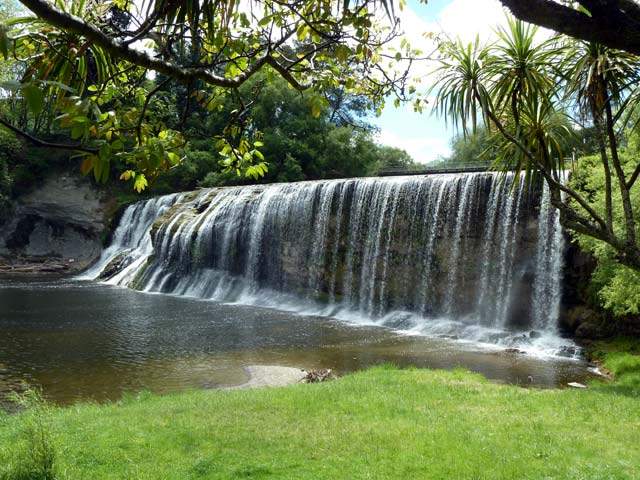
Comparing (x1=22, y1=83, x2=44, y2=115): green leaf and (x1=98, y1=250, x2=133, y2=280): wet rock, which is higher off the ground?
(x1=22, y1=83, x2=44, y2=115): green leaf

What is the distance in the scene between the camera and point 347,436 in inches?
220

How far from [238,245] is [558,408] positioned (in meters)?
18.4

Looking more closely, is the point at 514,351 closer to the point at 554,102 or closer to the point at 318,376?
the point at 318,376

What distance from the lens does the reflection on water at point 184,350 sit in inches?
413

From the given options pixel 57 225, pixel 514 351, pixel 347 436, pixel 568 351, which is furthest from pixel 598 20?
pixel 57 225

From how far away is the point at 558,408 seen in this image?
6.54 metres

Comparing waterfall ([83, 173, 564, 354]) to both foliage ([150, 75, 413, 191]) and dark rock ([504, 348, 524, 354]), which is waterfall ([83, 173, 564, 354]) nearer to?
dark rock ([504, 348, 524, 354])

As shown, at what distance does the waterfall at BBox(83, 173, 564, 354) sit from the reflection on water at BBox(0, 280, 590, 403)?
2019 mm

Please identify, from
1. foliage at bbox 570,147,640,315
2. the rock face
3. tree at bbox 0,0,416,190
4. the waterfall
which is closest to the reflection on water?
foliage at bbox 570,147,640,315

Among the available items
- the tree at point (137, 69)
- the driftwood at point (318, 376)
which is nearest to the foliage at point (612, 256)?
the driftwood at point (318, 376)

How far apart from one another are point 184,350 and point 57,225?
26.0 meters

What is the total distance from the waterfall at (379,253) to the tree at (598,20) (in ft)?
33.4

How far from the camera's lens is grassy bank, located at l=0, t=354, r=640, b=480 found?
471 cm

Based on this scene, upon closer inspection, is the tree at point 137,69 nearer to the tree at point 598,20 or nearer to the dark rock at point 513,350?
the tree at point 598,20
